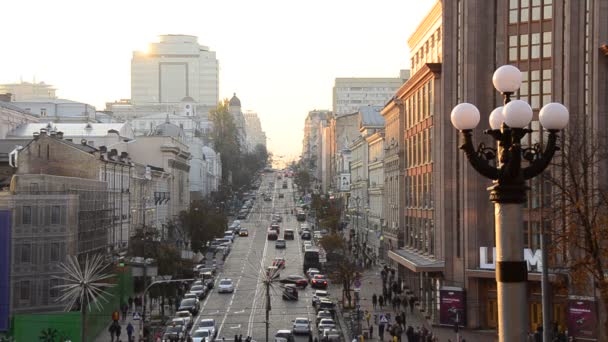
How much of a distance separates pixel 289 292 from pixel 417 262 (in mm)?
10227

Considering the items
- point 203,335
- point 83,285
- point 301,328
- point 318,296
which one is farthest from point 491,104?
point 83,285

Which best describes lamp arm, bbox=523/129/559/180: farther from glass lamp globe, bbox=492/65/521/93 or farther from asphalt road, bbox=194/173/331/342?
asphalt road, bbox=194/173/331/342

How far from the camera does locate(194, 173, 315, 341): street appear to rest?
164 feet

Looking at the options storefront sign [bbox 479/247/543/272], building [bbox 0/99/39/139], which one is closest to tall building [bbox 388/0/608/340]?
storefront sign [bbox 479/247/543/272]

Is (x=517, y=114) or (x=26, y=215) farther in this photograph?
(x=26, y=215)

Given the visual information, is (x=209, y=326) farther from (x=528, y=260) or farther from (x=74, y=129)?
(x=74, y=129)

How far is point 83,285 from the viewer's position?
39125 mm

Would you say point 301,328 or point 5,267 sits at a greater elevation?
point 5,267

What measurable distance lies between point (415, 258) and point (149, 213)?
122 feet

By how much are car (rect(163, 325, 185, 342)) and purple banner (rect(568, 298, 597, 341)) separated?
1663cm

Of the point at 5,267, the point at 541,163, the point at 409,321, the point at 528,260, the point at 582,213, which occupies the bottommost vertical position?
the point at 409,321

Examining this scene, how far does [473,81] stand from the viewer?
4556 centimetres

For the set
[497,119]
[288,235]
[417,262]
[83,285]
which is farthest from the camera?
[288,235]

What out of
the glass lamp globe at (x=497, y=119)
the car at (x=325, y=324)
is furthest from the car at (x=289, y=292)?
the glass lamp globe at (x=497, y=119)
